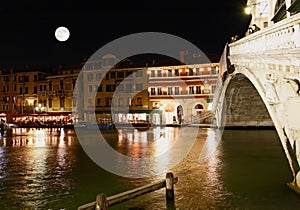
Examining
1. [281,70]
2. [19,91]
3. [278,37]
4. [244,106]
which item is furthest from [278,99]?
[19,91]

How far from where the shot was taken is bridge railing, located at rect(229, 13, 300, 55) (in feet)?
29.2

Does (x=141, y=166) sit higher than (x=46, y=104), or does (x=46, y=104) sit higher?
(x=46, y=104)

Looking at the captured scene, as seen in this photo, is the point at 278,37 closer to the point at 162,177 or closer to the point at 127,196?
the point at 162,177

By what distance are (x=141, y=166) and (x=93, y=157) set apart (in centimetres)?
403

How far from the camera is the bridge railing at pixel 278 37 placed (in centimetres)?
890

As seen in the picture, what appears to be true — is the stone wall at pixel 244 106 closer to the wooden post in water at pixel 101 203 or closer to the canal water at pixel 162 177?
the canal water at pixel 162 177

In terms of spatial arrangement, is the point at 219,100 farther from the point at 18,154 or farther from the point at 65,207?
the point at 65,207

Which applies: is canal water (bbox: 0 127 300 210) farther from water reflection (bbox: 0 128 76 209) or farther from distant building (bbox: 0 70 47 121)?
distant building (bbox: 0 70 47 121)

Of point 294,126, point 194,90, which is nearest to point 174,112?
point 194,90

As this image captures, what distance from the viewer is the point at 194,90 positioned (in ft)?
159

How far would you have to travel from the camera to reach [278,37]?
10.3 m

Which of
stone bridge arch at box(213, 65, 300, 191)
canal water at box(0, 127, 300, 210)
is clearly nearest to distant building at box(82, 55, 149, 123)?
stone bridge arch at box(213, 65, 300, 191)

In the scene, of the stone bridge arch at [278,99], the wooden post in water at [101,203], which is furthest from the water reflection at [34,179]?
the stone bridge arch at [278,99]

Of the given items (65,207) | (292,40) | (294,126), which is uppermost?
(292,40)
